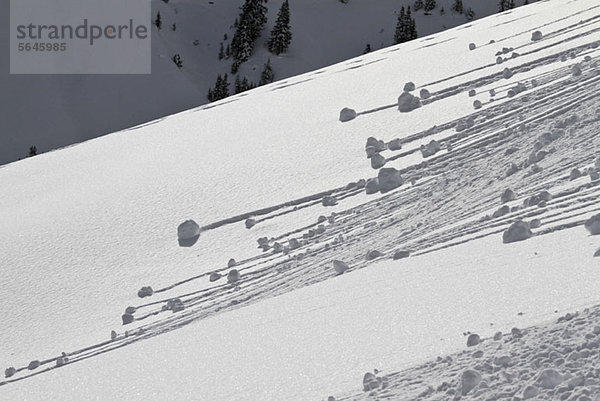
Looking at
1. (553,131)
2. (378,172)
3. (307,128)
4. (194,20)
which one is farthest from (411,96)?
(194,20)

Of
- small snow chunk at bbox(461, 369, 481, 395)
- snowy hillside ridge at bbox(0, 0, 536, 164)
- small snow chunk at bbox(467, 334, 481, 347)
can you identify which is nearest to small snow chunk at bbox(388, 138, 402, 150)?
small snow chunk at bbox(467, 334, 481, 347)

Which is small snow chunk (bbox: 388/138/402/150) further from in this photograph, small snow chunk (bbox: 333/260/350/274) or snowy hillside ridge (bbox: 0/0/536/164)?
snowy hillside ridge (bbox: 0/0/536/164)

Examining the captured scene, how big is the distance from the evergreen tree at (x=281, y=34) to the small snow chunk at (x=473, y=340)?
4008cm

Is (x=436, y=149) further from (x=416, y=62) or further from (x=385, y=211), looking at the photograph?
(x=416, y=62)

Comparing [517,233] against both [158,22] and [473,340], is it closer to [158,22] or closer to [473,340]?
[473,340]

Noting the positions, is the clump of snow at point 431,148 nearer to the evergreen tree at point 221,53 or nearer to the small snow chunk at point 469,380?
the small snow chunk at point 469,380

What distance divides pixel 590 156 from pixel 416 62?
4.41 metres

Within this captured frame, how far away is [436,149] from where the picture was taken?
18.1 feet

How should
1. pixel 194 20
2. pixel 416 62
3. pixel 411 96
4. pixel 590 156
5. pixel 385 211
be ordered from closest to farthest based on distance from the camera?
pixel 590 156 < pixel 385 211 < pixel 411 96 < pixel 416 62 < pixel 194 20

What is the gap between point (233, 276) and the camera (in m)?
4.55

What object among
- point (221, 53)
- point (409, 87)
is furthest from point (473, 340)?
point (221, 53)

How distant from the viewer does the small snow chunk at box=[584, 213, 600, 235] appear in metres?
3.35

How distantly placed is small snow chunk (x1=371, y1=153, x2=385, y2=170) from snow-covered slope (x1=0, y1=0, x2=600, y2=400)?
0.04m

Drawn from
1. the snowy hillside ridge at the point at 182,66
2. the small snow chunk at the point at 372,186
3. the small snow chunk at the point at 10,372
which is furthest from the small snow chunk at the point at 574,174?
the snowy hillside ridge at the point at 182,66
